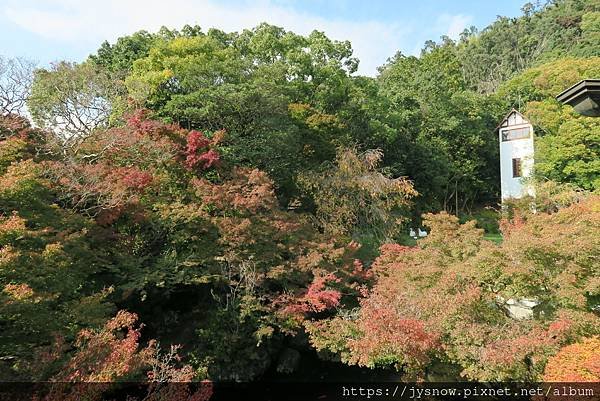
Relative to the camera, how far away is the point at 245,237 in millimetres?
10867

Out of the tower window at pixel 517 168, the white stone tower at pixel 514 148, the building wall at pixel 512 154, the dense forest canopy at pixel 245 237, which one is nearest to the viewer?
the dense forest canopy at pixel 245 237

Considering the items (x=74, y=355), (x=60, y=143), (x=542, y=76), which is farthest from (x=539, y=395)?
(x=542, y=76)

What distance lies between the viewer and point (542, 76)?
23844mm

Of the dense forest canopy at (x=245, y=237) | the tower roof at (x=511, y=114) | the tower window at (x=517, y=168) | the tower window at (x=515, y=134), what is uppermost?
the tower roof at (x=511, y=114)

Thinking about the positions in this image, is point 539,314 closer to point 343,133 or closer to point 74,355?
point 74,355

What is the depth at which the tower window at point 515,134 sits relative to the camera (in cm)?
2573

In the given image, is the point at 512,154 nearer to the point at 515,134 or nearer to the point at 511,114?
the point at 515,134

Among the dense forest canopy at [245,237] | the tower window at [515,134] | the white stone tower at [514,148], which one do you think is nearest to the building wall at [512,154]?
the white stone tower at [514,148]

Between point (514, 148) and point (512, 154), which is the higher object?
point (514, 148)

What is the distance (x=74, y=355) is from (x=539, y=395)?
744 cm

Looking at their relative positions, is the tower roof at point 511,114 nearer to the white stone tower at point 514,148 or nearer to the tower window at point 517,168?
the white stone tower at point 514,148

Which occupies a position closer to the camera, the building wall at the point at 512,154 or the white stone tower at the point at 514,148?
the building wall at the point at 512,154

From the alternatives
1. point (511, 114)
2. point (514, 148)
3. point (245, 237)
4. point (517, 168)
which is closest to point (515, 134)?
point (514, 148)

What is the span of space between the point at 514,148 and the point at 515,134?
941mm
